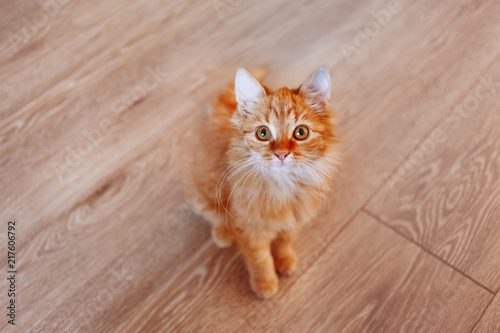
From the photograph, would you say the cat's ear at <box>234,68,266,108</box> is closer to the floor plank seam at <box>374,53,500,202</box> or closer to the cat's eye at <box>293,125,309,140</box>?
the cat's eye at <box>293,125,309,140</box>

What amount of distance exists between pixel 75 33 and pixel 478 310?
1.92m

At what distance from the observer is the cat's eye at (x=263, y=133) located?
0.96 meters

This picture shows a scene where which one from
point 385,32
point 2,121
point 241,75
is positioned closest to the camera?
point 241,75

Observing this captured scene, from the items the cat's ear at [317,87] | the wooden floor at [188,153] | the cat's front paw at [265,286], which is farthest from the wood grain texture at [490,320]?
the cat's ear at [317,87]

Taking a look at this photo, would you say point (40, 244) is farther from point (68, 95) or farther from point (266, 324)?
point (266, 324)

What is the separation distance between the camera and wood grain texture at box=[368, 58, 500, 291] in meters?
1.30

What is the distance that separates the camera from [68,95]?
168 centimetres

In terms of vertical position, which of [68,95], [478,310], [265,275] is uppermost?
[68,95]

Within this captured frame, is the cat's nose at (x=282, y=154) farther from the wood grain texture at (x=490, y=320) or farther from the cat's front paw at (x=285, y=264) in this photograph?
the wood grain texture at (x=490, y=320)

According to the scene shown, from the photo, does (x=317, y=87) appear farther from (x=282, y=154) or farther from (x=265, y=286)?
(x=265, y=286)

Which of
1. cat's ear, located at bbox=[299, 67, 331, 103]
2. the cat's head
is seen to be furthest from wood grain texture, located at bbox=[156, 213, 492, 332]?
cat's ear, located at bbox=[299, 67, 331, 103]

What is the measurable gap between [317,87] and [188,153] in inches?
23.5

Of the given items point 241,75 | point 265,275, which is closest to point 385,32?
point 241,75

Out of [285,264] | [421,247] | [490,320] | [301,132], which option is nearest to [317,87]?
[301,132]
